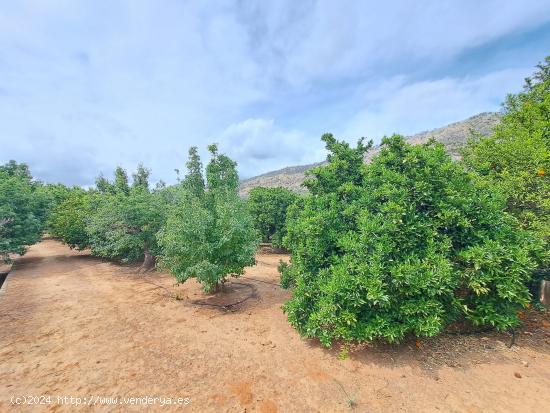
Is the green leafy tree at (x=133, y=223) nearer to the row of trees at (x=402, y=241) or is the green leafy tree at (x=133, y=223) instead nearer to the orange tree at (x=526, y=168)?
the row of trees at (x=402, y=241)

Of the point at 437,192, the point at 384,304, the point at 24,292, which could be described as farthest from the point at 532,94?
the point at 24,292

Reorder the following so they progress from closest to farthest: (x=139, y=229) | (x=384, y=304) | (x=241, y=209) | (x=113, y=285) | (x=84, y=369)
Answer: (x=384, y=304), (x=84, y=369), (x=241, y=209), (x=113, y=285), (x=139, y=229)

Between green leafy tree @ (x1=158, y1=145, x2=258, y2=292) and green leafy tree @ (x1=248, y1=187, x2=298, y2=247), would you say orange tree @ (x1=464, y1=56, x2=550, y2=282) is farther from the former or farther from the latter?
green leafy tree @ (x1=248, y1=187, x2=298, y2=247)

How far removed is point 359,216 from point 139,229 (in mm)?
10806

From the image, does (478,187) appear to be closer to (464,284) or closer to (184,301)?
(464,284)

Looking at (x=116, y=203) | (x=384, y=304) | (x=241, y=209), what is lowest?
(x=384, y=304)

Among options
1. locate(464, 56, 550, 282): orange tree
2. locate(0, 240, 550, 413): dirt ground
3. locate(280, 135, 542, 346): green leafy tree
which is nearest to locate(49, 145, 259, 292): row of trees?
locate(0, 240, 550, 413): dirt ground

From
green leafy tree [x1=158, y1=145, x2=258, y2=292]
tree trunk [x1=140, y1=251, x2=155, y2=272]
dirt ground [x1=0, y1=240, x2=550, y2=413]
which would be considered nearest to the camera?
dirt ground [x1=0, y1=240, x2=550, y2=413]

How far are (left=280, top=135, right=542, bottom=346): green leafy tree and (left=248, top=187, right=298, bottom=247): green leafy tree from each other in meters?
13.1

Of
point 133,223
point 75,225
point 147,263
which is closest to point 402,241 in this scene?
point 133,223

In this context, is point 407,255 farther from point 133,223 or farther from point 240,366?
point 133,223

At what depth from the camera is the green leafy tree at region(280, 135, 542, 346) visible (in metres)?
4.61

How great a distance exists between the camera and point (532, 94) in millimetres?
11531

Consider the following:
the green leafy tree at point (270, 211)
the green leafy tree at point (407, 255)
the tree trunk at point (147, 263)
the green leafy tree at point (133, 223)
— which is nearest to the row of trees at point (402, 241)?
the green leafy tree at point (407, 255)
